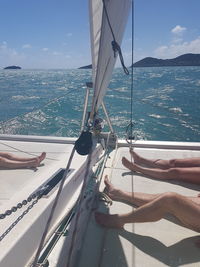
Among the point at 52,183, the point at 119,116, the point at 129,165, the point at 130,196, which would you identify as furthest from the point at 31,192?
the point at 119,116

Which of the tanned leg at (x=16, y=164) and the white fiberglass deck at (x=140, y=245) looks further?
the tanned leg at (x=16, y=164)

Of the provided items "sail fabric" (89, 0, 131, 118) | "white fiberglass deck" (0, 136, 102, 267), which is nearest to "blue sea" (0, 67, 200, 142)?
"white fiberglass deck" (0, 136, 102, 267)

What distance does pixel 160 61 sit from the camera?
5116 centimetres

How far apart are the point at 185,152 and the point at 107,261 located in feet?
6.69

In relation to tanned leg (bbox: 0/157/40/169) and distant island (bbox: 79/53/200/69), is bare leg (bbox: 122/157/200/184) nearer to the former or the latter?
tanned leg (bbox: 0/157/40/169)

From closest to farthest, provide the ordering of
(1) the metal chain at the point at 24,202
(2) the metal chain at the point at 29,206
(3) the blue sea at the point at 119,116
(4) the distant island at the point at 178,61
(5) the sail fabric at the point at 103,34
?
(5) the sail fabric at the point at 103,34 → (2) the metal chain at the point at 29,206 → (1) the metal chain at the point at 24,202 → (3) the blue sea at the point at 119,116 → (4) the distant island at the point at 178,61

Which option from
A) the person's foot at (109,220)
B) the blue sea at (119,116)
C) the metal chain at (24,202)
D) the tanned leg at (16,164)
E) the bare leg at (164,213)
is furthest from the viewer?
the blue sea at (119,116)

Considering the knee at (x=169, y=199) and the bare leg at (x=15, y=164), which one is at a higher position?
the knee at (x=169, y=199)

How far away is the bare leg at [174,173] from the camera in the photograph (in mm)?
2690

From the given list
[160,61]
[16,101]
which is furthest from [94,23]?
[160,61]

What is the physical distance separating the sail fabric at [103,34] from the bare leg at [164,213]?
2.44 ft

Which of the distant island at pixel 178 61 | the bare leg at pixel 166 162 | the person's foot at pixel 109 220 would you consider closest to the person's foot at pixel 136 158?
the bare leg at pixel 166 162

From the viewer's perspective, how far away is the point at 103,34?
59.6 inches

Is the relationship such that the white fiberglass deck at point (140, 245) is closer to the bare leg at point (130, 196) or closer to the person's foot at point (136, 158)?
the bare leg at point (130, 196)
